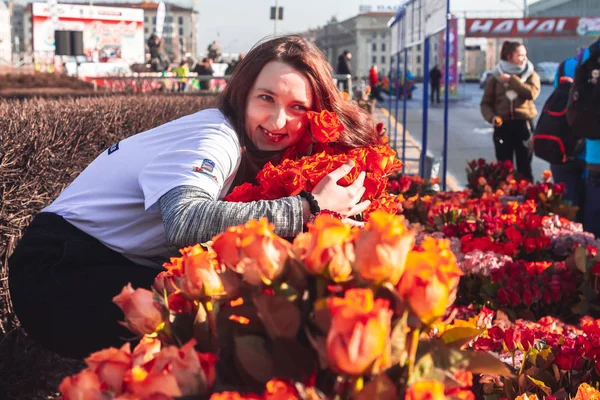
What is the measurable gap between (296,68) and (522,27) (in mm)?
52107

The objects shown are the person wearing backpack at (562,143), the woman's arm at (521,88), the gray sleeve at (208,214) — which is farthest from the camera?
the woman's arm at (521,88)

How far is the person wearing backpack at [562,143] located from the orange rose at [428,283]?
17.0 feet

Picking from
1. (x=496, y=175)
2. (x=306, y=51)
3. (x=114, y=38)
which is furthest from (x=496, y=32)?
(x=306, y=51)

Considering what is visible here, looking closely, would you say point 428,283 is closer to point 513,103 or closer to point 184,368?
point 184,368

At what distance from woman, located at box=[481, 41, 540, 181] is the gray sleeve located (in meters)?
6.55

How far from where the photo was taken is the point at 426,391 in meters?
0.91

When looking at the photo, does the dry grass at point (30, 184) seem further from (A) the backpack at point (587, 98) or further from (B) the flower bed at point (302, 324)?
(A) the backpack at point (587, 98)

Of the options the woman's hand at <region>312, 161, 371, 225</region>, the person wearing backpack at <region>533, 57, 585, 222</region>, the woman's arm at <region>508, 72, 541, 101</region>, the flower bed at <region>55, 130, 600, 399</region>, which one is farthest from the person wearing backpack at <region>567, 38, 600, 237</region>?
the flower bed at <region>55, 130, 600, 399</region>

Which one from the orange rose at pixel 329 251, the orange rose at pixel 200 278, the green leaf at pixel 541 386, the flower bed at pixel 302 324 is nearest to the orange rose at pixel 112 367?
the flower bed at pixel 302 324

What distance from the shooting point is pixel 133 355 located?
1.02 metres

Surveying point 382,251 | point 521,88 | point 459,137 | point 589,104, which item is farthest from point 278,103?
point 459,137

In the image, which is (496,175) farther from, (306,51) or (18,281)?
(18,281)

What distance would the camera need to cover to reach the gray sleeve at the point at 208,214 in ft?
6.05

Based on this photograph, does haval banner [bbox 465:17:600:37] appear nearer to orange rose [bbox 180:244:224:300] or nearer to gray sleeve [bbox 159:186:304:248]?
gray sleeve [bbox 159:186:304:248]
